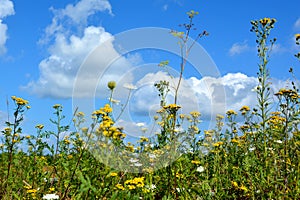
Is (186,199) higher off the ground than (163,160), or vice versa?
(163,160)

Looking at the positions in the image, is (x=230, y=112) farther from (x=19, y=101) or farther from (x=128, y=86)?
(x=19, y=101)

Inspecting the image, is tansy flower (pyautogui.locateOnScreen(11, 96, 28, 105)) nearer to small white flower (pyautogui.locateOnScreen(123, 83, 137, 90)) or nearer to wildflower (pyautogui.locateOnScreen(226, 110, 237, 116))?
small white flower (pyautogui.locateOnScreen(123, 83, 137, 90))

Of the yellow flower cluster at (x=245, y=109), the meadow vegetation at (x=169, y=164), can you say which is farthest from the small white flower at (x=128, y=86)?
the yellow flower cluster at (x=245, y=109)

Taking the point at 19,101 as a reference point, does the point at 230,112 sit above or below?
above

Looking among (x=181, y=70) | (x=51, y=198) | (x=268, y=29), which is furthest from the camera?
(x=268, y=29)

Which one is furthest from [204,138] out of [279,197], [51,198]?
[51,198]

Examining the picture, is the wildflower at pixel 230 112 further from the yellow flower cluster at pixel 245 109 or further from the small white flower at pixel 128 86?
the small white flower at pixel 128 86

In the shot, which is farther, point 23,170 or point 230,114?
point 230,114

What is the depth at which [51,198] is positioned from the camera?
3.32 m

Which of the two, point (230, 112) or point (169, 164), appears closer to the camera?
point (169, 164)

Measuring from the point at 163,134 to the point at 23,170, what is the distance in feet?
7.65

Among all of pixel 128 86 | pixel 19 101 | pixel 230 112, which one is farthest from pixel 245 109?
pixel 19 101

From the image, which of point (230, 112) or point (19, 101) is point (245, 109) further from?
point (19, 101)

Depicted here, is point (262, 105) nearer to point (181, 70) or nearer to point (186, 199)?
point (181, 70)
